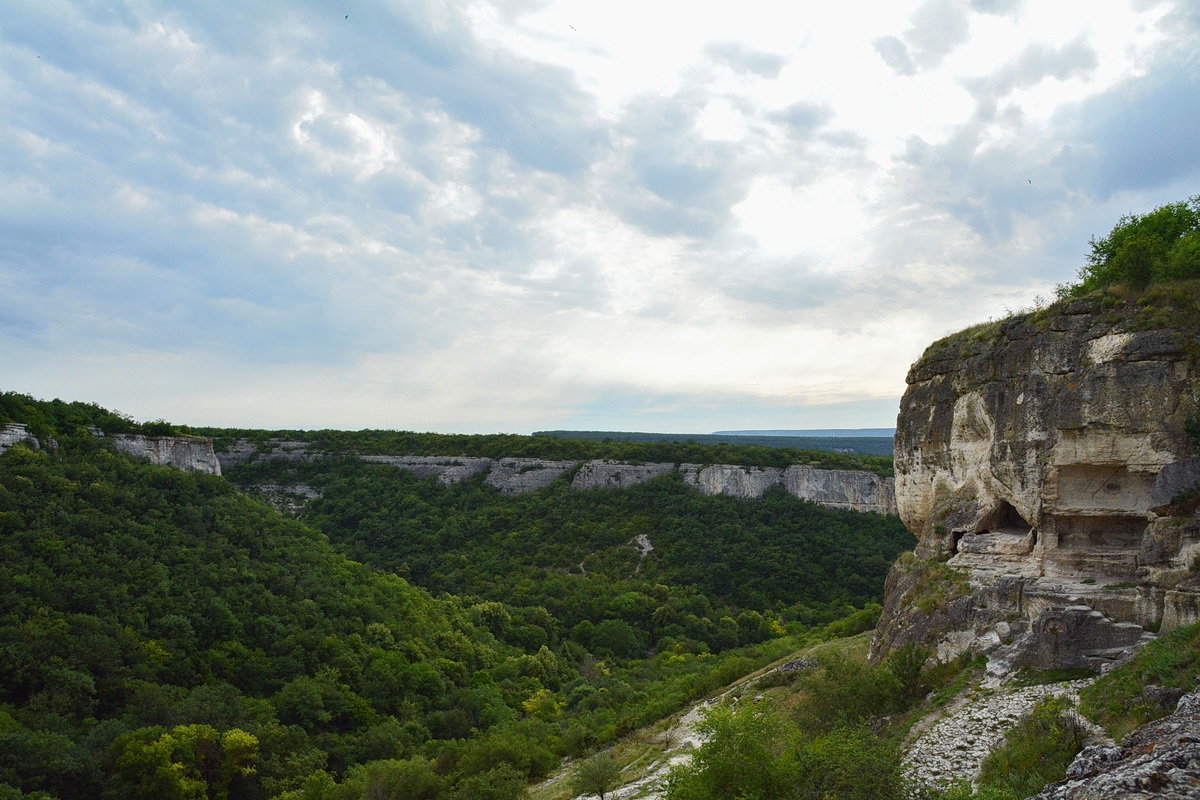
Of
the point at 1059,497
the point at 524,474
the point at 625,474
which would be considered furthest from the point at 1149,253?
the point at 524,474

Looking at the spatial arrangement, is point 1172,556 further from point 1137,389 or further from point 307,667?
point 307,667

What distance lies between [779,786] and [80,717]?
72.8 ft

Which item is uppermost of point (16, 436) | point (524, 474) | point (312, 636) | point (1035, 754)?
point (16, 436)

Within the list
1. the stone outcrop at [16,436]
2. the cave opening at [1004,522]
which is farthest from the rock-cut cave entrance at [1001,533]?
the stone outcrop at [16,436]

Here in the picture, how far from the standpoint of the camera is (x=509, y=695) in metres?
32.1

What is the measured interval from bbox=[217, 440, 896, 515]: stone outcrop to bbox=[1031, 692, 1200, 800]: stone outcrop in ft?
176

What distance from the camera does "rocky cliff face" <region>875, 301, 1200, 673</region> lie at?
1377cm

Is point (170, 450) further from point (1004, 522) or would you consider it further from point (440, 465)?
point (1004, 522)

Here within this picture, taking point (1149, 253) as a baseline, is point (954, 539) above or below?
below

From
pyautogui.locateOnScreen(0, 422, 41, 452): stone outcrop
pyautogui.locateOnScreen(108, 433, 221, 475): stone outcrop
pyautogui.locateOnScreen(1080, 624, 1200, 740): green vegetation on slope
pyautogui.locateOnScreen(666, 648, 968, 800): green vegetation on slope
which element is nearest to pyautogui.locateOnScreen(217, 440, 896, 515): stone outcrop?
pyautogui.locateOnScreen(108, 433, 221, 475): stone outcrop

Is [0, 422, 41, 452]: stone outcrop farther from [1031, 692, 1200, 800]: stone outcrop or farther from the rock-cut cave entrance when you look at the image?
the rock-cut cave entrance

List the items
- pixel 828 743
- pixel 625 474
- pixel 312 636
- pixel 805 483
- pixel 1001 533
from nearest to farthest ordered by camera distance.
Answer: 1. pixel 828 743
2. pixel 1001 533
3. pixel 312 636
4. pixel 805 483
5. pixel 625 474

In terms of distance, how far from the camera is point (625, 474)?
64375 mm

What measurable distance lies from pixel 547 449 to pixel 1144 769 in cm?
6542
